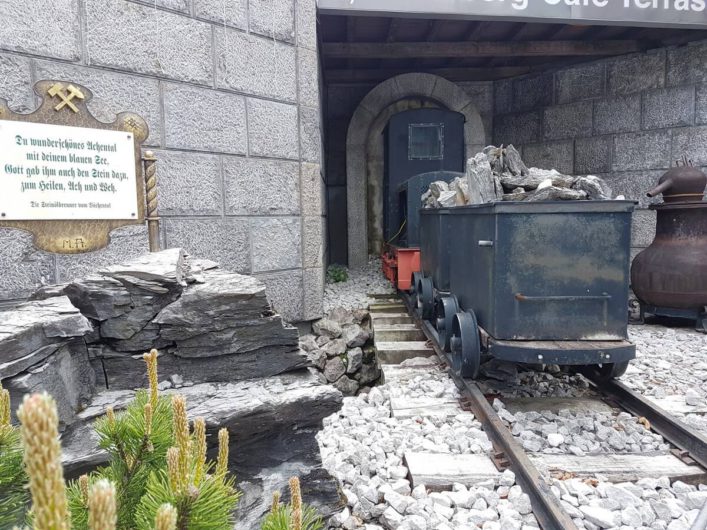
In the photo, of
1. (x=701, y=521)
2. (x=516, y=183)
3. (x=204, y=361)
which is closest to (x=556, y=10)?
(x=516, y=183)

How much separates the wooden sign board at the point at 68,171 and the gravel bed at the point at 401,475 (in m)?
2.61

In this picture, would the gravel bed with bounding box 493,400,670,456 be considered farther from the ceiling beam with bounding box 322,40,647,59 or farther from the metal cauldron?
the ceiling beam with bounding box 322,40,647,59

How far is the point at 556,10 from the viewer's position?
6777mm

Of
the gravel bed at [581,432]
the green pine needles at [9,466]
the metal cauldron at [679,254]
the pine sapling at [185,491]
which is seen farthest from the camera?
the metal cauldron at [679,254]

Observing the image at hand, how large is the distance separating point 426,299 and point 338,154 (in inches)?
227

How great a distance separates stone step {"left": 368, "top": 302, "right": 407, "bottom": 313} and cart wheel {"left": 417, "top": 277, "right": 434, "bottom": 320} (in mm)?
832

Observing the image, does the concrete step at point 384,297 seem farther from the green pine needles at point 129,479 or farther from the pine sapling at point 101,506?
the pine sapling at point 101,506

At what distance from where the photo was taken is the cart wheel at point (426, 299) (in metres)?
6.15

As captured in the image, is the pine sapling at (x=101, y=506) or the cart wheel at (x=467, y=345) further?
the cart wheel at (x=467, y=345)

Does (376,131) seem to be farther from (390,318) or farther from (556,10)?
(390,318)

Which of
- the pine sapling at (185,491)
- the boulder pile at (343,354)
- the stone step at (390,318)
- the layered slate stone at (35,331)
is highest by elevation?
the layered slate stone at (35,331)

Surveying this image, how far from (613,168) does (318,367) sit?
A: 6.65 meters

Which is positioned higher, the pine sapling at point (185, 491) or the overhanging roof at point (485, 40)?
the overhanging roof at point (485, 40)

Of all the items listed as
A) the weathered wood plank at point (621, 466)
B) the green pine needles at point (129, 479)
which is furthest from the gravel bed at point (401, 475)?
the green pine needles at point (129, 479)
